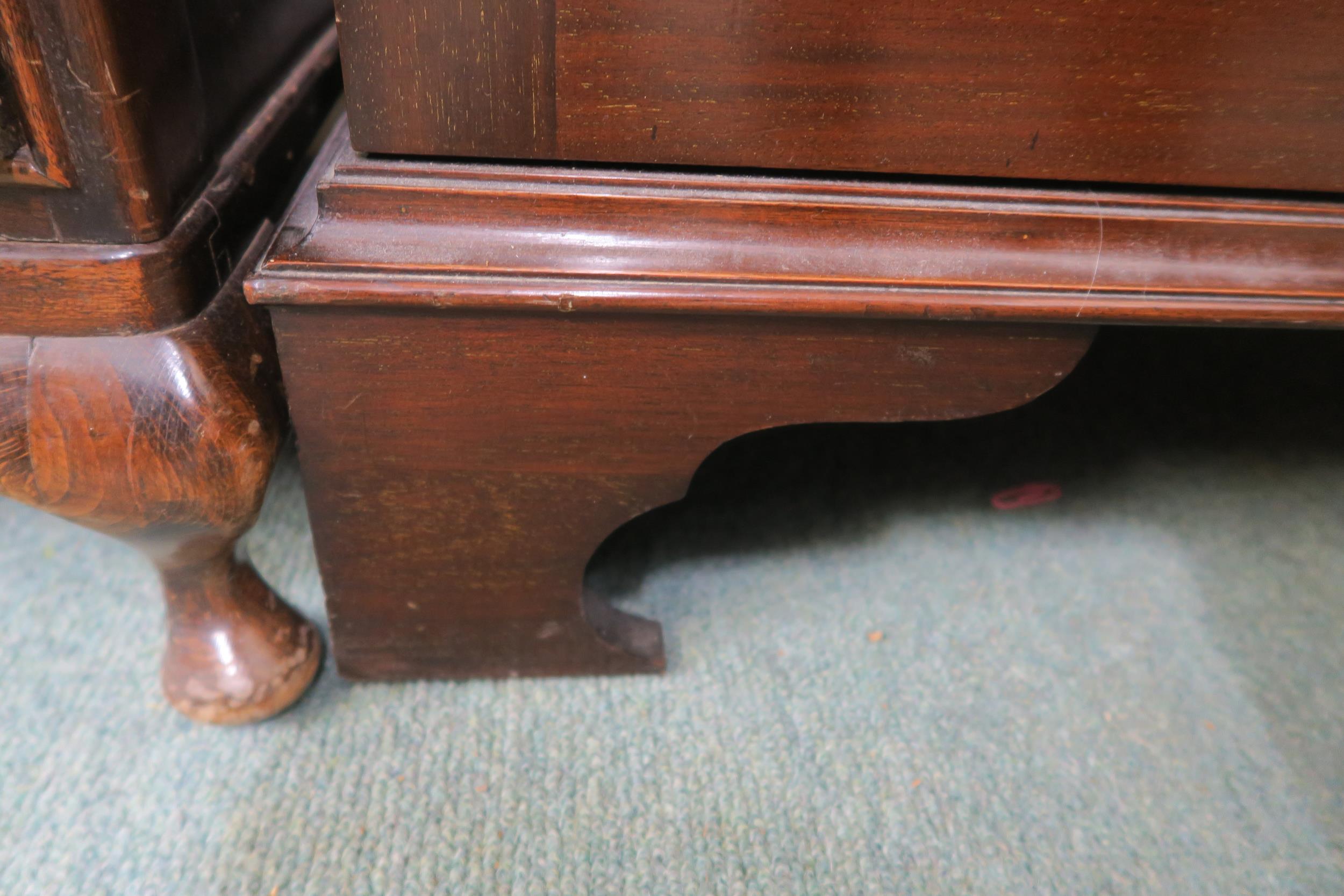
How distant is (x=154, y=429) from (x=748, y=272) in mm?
234

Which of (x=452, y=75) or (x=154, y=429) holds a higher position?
(x=452, y=75)

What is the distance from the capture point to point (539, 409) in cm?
41

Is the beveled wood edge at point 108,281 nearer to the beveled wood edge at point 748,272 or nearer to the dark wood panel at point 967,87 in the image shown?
the beveled wood edge at point 748,272

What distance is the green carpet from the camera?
1.40 ft

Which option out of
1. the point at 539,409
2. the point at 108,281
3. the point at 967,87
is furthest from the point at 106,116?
the point at 967,87

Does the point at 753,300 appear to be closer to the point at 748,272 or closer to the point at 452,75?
the point at 748,272

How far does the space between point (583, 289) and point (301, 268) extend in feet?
0.35

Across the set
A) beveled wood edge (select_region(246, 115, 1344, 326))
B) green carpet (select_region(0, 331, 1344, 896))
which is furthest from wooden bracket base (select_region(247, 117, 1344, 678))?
green carpet (select_region(0, 331, 1344, 896))

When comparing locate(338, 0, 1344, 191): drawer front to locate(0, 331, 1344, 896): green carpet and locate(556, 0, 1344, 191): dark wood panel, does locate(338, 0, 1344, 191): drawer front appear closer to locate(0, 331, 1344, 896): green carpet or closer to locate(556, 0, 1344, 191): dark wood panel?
locate(556, 0, 1344, 191): dark wood panel

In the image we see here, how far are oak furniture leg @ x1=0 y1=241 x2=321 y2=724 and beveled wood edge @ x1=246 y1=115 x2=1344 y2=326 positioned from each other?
0.14 ft

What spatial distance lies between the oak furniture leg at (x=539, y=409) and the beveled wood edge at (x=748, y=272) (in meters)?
0.02

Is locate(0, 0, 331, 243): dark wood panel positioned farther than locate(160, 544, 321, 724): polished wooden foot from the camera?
No

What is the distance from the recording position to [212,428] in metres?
0.37

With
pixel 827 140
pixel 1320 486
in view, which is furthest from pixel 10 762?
pixel 1320 486
